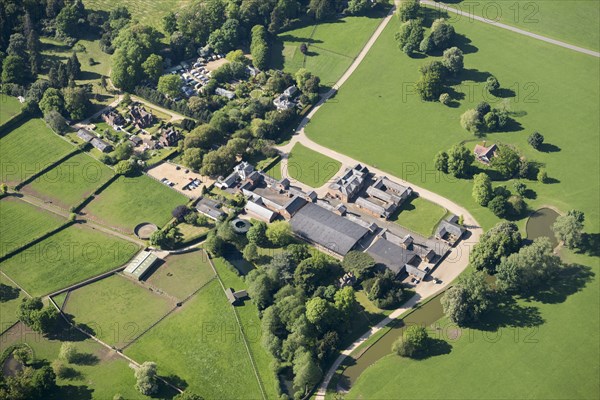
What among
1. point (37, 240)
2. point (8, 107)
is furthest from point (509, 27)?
point (8, 107)

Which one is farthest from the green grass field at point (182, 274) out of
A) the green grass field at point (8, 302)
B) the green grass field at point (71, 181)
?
the green grass field at point (71, 181)

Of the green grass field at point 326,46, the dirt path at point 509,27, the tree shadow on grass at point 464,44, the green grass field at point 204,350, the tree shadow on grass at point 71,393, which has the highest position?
the dirt path at point 509,27

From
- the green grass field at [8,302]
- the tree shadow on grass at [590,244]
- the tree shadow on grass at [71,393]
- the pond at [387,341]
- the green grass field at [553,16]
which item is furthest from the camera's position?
the green grass field at [553,16]

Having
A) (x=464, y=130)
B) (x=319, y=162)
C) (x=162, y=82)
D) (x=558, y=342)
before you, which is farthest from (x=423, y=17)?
(x=558, y=342)

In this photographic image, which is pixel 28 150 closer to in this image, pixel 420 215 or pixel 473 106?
pixel 420 215

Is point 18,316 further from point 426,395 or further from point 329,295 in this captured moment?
point 426,395

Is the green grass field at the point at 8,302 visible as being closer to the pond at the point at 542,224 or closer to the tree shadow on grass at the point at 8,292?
the tree shadow on grass at the point at 8,292

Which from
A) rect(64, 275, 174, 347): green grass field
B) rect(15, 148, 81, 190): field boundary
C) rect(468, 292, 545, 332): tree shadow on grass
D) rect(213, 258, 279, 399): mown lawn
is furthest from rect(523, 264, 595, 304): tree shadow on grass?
rect(15, 148, 81, 190): field boundary
